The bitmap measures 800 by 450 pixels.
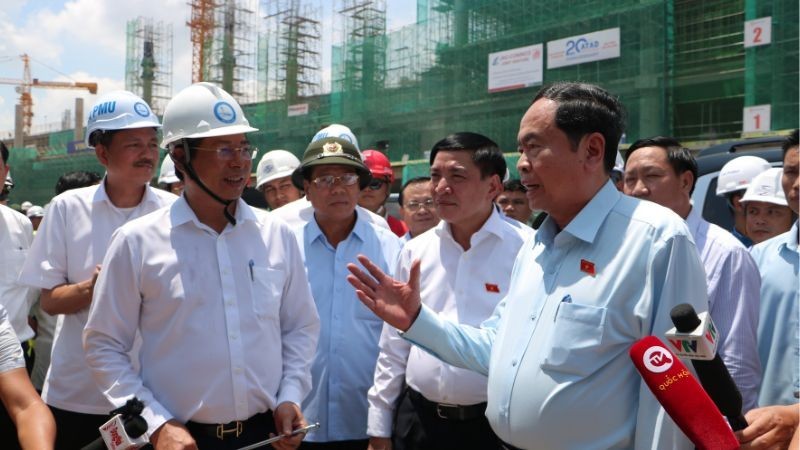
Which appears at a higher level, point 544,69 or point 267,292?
point 544,69

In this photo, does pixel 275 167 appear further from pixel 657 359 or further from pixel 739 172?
pixel 657 359

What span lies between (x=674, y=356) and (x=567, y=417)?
0.58 m

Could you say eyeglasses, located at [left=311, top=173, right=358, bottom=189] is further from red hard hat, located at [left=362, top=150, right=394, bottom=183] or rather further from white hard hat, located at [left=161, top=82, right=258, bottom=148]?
red hard hat, located at [left=362, top=150, right=394, bottom=183]

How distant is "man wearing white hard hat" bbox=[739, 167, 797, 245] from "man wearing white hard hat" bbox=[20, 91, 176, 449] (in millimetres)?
3249

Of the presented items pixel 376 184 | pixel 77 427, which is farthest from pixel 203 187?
pixel 376 184

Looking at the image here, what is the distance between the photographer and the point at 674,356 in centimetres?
158

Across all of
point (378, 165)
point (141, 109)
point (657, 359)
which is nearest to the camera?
point (657, 359)

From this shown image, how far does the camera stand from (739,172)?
4828 mm

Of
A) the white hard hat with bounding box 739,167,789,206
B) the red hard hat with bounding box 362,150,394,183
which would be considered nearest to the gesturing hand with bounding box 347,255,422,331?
the white hard hat with bounding box 739,167,789,206

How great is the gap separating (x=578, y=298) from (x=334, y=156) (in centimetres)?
212

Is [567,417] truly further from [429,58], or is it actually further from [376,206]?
[429,58]

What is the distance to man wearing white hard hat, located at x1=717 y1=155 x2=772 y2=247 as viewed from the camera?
4.79 m

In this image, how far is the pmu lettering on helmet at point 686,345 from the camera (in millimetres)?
1481

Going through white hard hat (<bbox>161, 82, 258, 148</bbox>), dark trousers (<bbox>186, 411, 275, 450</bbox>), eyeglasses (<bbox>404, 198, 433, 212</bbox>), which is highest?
white hard hat (<bbox>161, 82, 258, 148</bbox>)
